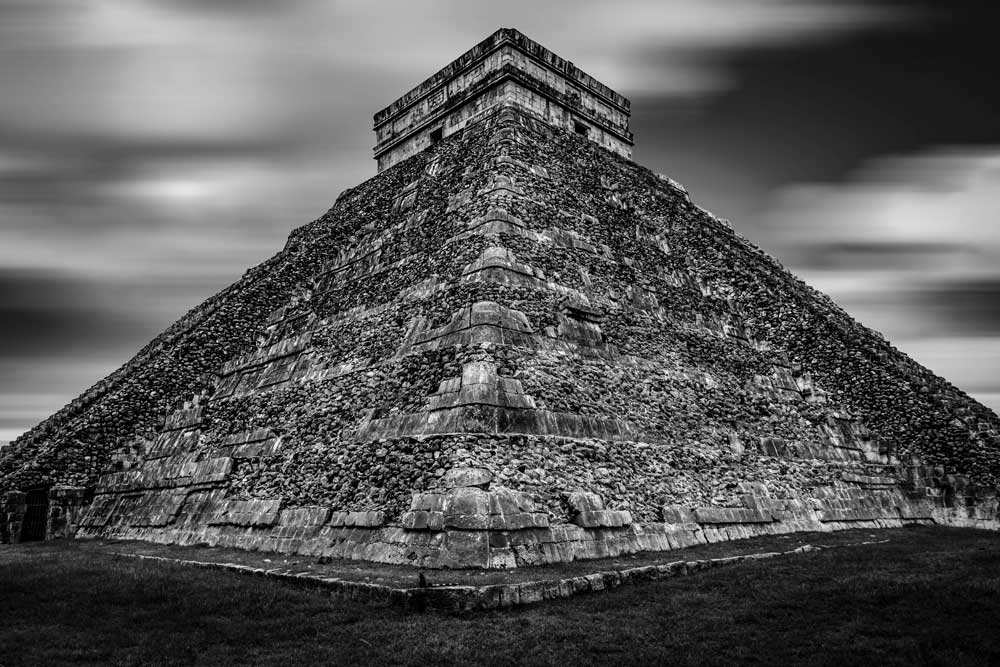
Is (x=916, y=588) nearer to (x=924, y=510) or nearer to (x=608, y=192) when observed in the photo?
(x=924, y=510)

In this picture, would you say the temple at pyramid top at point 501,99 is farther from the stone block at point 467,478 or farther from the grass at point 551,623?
the grass at point 551,623

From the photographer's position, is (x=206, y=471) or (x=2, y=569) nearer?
(x=2, y=569)

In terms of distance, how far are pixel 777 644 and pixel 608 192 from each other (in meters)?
14.6

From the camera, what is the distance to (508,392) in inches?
459

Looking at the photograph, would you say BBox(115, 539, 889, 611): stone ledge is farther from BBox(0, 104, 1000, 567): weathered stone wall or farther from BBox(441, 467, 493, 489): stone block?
BBox(441, 467, 493, 489): stone block

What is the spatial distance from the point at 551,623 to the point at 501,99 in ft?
52.7

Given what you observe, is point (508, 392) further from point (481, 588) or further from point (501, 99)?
point (501, 99)

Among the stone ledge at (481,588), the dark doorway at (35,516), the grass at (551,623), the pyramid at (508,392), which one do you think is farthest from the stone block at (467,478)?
the dark doorway at (35,516)

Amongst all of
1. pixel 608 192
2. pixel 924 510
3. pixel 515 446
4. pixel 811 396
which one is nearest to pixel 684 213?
pixel 608 192

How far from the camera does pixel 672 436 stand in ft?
44.9

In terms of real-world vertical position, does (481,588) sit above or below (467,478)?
below

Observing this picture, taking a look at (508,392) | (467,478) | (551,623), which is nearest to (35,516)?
(467,478)

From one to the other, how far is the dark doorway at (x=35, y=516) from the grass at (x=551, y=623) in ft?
26.5

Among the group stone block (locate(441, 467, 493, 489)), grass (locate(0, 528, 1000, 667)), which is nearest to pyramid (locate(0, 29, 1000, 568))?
stone block (locate(441, 467, 493, 489))
